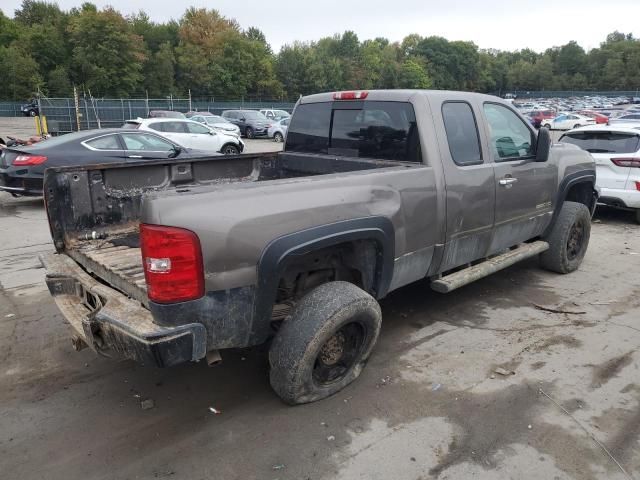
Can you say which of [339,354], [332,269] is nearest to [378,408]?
[339,354]

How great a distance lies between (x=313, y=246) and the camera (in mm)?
3051

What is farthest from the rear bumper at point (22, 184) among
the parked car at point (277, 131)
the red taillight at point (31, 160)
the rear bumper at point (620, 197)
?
the parked car at point (277, 131)

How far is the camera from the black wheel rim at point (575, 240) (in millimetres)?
5895

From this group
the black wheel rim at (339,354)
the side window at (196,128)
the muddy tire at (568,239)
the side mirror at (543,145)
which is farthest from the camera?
the side window at (196,128)

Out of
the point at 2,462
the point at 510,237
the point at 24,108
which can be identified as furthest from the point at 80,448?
the point at 24,108

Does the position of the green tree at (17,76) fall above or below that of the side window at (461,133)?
above

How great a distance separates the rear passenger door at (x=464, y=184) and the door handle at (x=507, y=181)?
134mm

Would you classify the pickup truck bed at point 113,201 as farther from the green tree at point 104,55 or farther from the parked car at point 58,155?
the green tree at point 104,55

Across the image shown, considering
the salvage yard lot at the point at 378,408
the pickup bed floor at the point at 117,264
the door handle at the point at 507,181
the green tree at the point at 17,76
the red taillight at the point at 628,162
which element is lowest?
the salvage yard lot at the point at 378,408

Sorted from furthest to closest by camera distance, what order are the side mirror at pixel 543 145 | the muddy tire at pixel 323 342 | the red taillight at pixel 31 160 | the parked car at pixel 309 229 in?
the red taillight at pixel 31 160
the side mirror at pixel 543 145
the muddy tire at pixel 323 342
the parked car at pixel 309 229

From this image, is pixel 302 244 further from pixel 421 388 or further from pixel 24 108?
pixel 24 108

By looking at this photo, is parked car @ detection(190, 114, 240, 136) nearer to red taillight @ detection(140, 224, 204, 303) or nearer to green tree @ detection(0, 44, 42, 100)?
red taillight @ detection(140, 224, 204, 303)

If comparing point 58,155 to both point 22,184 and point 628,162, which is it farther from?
point 628,162

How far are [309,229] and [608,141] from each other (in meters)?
7.47
